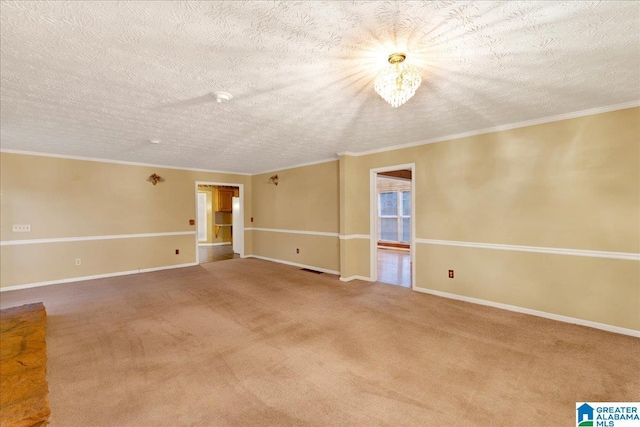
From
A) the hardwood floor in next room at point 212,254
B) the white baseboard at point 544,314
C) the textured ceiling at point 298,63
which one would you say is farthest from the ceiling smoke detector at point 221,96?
the hardwood floor in next room at point 212,254

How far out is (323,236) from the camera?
591 centimetres

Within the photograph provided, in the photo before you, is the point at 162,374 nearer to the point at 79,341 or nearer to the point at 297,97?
the point at 79,341

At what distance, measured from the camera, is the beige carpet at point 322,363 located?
181 cm

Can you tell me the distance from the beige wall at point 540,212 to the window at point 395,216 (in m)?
4.56

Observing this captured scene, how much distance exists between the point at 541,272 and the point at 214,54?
167 inches

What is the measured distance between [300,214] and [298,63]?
457 cm

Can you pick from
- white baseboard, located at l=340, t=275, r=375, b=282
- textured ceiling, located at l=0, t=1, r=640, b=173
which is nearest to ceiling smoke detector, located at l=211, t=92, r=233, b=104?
textured ceiling, located at l=0, t=1, r=640, b=173

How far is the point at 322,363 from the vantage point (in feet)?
7.82

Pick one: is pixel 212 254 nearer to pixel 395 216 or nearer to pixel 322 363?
pixel 395 216

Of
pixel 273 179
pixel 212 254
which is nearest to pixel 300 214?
pixel 273 179

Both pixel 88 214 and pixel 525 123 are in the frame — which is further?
pixel 88 214

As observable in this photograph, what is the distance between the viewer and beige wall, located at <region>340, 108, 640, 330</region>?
9.48 feet

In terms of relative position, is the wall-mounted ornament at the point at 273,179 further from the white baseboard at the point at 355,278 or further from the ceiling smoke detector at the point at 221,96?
the ceiling smoke detector at the point at 221,96

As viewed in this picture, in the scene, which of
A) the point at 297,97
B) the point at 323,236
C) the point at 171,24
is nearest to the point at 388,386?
the point at 297,97
